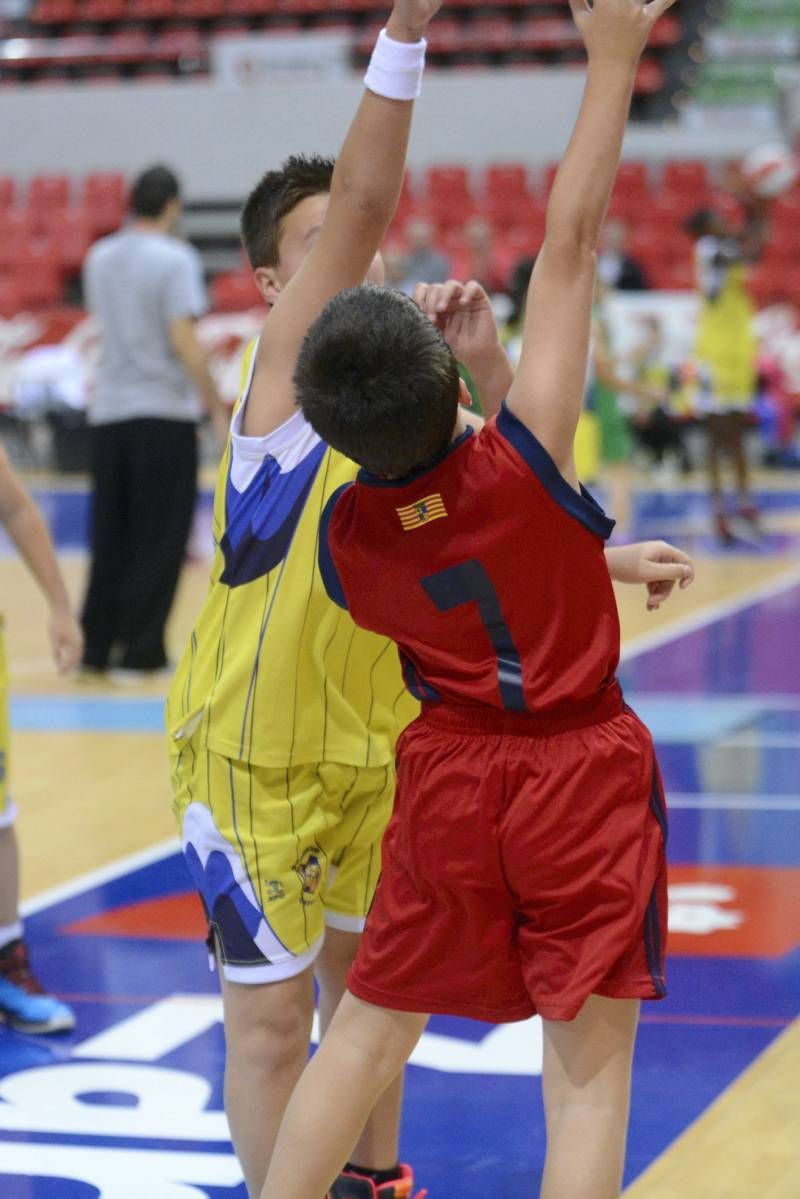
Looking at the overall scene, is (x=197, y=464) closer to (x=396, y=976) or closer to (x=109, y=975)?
(x=109, y=975)

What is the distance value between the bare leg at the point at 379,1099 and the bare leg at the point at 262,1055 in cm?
16

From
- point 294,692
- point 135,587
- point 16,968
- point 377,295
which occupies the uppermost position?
point 377,295

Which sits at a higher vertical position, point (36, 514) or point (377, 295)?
point (377, 295)

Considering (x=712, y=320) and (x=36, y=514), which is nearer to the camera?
(x=36, y=514)

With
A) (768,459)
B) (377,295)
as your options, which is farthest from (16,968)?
(768,459)

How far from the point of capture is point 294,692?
2531 mm

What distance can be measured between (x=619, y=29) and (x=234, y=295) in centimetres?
1591

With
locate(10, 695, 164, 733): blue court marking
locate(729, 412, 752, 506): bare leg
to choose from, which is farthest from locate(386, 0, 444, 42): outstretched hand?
locate(729, 412, 752, 506): bare leg

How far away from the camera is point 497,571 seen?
215 centimetres

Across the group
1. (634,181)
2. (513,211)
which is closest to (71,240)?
(513,211)

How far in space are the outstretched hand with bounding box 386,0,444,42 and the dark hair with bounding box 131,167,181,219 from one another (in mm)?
5139

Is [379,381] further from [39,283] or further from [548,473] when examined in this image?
[39,283]

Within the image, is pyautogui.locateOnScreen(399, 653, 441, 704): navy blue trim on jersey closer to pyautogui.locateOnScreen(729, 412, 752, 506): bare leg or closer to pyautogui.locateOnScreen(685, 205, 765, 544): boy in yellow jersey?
pyautogui.locateOnScreen(685, 205, 765, 544): boy in yellow jersey

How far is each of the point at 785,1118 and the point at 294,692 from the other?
132cm
